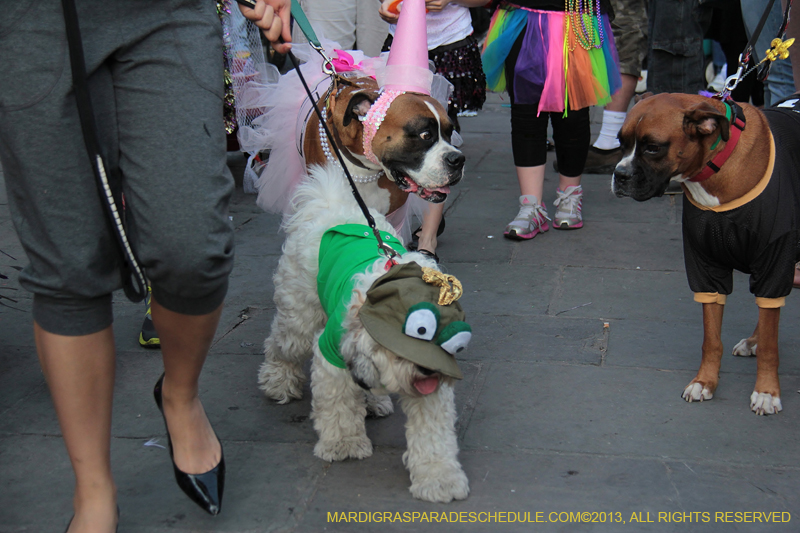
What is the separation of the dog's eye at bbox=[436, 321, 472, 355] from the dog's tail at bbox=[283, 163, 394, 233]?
852 millimetres

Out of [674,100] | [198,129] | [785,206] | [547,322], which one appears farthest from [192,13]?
[547,322]

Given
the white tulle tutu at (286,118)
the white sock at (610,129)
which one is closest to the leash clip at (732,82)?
the white tulle tutu at (286,118)

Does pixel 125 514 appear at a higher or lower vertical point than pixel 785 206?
lower

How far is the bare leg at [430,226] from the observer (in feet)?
14.9

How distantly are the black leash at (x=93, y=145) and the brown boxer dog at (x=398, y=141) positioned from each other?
1.60m

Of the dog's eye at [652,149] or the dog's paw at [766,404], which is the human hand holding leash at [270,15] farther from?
the dog's paw at [766,404]

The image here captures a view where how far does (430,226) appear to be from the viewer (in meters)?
4.61

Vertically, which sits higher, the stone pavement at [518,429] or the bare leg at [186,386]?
the bare leg at [186,386]

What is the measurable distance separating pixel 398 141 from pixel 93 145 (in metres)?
1.69

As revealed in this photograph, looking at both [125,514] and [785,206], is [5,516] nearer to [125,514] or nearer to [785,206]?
[125,514]

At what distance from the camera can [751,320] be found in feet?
12.4

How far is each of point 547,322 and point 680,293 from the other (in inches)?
34.2

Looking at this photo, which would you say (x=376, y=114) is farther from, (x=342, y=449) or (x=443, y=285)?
(x=342, y=449)

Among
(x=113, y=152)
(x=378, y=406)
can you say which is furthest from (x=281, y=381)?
(x=113, y=152)
